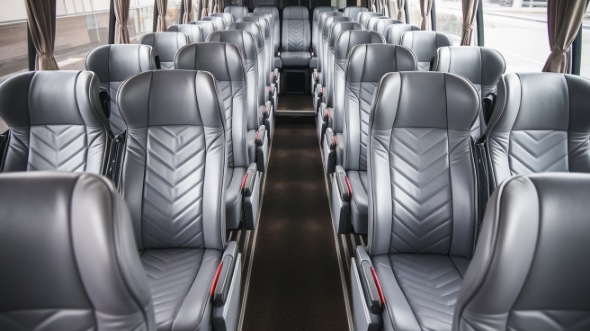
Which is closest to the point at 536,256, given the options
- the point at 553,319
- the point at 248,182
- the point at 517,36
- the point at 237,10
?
the point at 553,319

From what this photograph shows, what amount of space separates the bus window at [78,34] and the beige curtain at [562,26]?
15.4ft

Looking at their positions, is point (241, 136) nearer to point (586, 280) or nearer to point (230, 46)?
point (230, 46)

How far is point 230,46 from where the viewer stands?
2.78 metres

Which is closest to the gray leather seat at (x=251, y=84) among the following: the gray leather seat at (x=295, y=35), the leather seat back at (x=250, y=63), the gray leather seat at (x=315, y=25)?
the leather seat back at (x=250, y=63)

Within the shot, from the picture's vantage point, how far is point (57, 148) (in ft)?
6.77

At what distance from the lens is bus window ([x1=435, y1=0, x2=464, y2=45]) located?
192 inches

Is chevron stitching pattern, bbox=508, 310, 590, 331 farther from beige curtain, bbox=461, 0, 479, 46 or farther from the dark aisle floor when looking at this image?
beige curtain, bbox=461, 0, 479, 46

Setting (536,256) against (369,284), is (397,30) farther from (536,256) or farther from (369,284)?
(536,256)

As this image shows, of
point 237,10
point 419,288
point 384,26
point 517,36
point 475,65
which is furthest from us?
point 517,36

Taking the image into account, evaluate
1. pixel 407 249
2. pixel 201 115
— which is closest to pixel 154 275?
pixel 201 115

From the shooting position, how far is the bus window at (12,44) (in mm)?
6034

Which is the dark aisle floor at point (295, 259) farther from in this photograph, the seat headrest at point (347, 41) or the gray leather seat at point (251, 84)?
the seat headrest at point (347, 41)

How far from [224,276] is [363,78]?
175 centimetres

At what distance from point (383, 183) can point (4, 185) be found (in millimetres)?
1498
